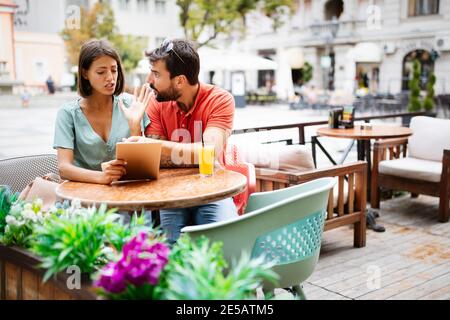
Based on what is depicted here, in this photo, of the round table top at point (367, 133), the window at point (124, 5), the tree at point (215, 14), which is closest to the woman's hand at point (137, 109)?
the round table top at point (367, 133)

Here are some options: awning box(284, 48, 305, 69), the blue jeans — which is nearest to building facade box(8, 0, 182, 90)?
awning box(284, 48, 305, 69)

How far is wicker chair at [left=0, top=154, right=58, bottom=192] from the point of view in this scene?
235cm

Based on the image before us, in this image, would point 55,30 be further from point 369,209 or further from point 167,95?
point 167,95

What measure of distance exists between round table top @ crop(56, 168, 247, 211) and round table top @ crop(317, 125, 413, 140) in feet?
7.19

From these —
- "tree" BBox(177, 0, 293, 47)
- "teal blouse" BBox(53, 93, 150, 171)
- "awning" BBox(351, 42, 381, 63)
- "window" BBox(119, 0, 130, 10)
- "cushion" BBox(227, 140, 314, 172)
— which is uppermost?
"window" BBox(119, 0, 130, 10)

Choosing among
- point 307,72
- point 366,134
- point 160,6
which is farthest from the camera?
point 307,72

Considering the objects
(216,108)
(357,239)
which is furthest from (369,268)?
(216,108)

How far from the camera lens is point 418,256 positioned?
10.2 feet

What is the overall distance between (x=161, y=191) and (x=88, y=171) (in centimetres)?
36

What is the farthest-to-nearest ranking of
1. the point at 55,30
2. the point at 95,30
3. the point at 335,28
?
the point at 335,28 < the point at 55,30 < the point at 95,30

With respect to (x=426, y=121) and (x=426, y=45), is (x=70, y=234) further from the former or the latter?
(x=426, y=45)

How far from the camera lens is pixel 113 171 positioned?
1.79 meters

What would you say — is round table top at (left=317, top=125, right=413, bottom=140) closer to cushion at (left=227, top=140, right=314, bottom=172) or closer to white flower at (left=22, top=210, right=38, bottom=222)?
cushion at (left=227, top=140, right=314, bottom=172)

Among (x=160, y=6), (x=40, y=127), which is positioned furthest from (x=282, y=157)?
(x=160, y=6)
